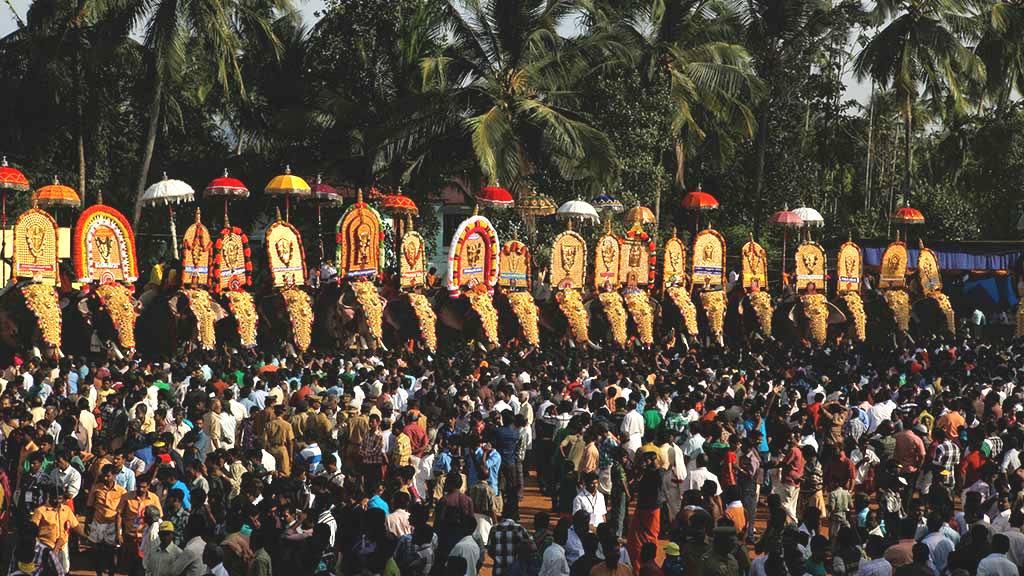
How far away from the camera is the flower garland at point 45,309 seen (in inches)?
786

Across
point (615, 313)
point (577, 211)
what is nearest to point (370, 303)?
point (615, 313)

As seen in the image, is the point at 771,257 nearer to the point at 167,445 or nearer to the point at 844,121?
the point at 844,121

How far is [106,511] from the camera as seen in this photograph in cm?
1238

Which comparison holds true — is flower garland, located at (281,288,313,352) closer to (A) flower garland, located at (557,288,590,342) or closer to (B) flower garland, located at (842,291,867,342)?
(A) flower garland, located at (557,288,590,342)

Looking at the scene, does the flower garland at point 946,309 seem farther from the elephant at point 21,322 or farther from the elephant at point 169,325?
the elephant at point 21,322

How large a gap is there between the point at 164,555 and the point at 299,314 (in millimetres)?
11256

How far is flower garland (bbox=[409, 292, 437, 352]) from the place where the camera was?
73.4ft

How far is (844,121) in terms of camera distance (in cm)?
4475

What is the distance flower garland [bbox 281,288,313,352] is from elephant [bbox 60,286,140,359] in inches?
85.4

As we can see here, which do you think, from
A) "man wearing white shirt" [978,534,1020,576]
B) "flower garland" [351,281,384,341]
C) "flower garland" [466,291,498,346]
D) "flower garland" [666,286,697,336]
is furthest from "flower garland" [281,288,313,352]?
"man wearing white shirt" [978,534,1020,576]

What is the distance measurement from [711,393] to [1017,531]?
6.40 metres

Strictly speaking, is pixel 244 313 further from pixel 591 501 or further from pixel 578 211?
pixel 591 501

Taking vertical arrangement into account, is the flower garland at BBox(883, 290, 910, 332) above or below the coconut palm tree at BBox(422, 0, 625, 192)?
below

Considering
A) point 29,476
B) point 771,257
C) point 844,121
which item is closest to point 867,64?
point 771,257
